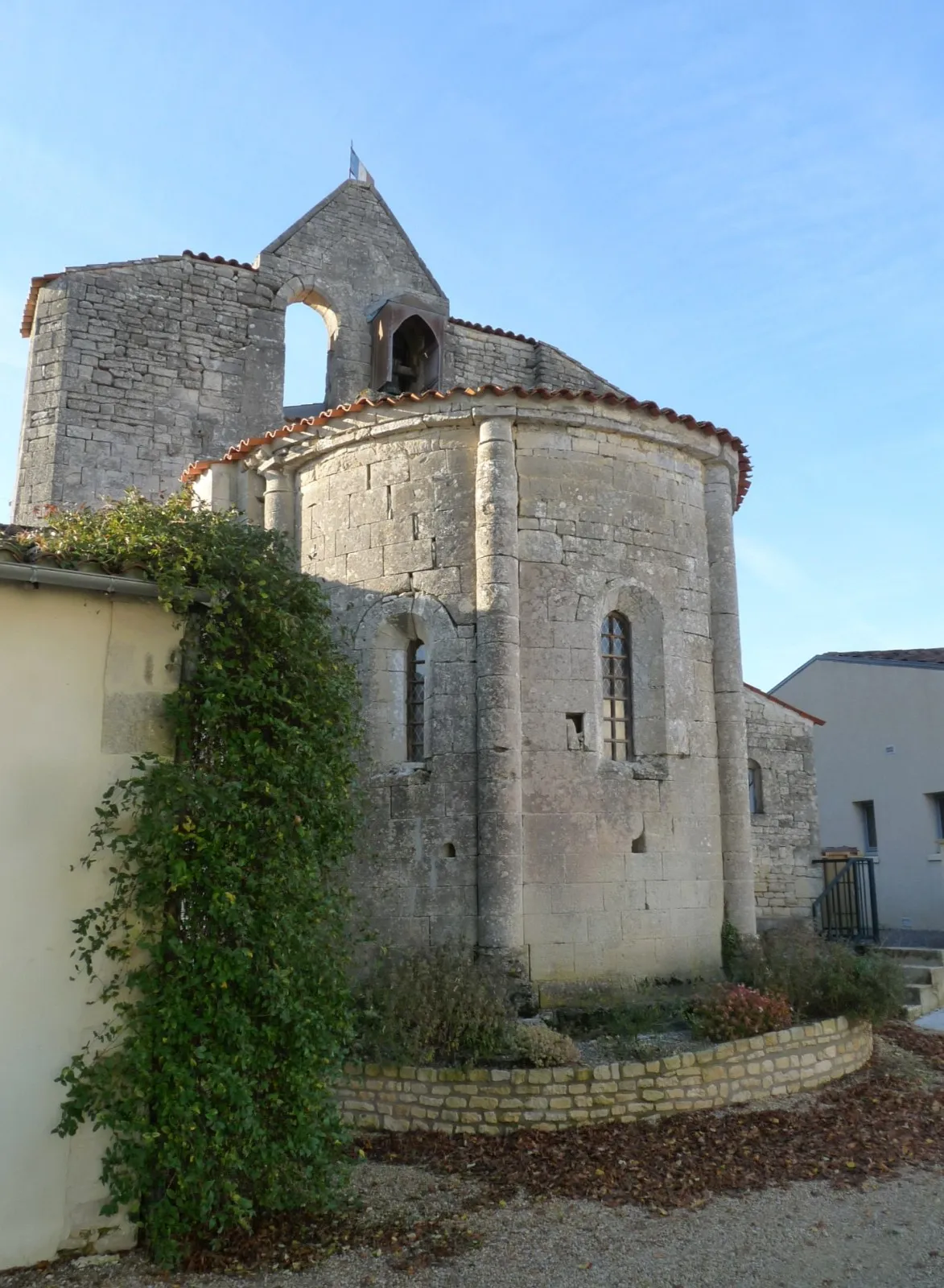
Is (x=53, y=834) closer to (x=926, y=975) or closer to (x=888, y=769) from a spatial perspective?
(x=926, y=975)

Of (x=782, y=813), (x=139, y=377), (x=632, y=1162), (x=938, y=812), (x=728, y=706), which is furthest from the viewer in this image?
(x=938, y=812)

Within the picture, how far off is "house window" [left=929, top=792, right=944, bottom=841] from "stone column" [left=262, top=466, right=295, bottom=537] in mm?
13732

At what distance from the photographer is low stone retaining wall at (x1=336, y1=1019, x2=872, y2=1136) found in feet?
23.2

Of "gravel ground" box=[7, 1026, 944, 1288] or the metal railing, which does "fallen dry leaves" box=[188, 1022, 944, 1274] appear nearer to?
"gravel ground" box=[7, 1026, 944, 1288]

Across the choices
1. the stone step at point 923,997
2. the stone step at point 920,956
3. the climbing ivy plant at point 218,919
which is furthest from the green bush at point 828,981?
the climbing ivy plant at point 218,919

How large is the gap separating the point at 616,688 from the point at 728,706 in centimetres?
116

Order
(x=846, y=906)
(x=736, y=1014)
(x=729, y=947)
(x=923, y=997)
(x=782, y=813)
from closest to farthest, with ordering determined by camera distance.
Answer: (x=736, y=1014)
(x=729, y=947)
(x=923, y=997)
(x=782, y=813)
(x=846, y=906)

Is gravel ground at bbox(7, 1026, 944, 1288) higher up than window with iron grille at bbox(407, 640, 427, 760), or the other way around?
window with iron grille at bbox(407, 640, 427, 760)

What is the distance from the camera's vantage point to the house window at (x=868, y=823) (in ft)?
65.0

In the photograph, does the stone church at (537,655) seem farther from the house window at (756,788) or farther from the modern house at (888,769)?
the modern house at (888,769)

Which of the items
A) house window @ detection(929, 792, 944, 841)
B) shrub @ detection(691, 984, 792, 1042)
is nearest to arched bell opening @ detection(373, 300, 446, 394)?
shrub @ detection(691, 984, 792, 1042)

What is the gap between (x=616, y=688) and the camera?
31.6 feet

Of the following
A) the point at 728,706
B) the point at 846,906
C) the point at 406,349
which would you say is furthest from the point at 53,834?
the point at 406,349

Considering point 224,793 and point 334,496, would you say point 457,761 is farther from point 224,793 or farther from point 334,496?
point 224,793
